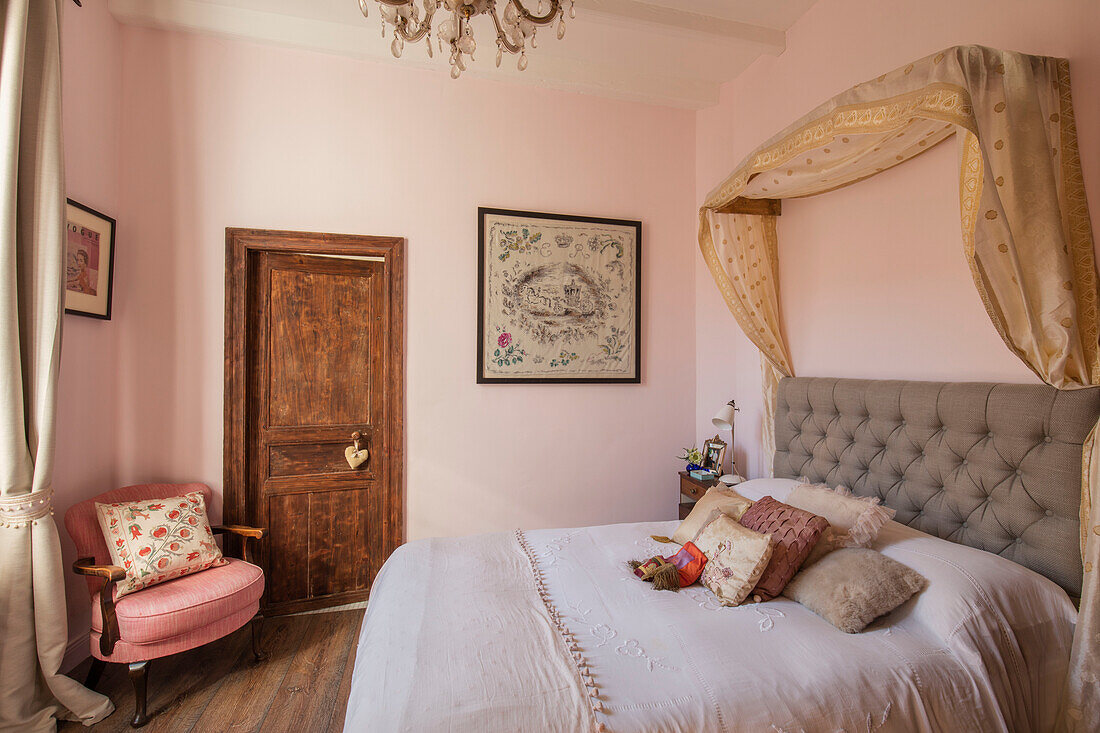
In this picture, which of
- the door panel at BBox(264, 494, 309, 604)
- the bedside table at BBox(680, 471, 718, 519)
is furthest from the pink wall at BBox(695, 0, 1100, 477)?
the door panel at BBox(264, 494, 309, 604)

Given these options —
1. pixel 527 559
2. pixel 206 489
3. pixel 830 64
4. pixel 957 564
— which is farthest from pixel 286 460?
pixel 830 64

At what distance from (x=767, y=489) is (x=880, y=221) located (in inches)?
54.9

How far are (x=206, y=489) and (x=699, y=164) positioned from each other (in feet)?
12.6

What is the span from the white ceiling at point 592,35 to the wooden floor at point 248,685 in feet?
11.2

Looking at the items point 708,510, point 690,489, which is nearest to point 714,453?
point 690,489

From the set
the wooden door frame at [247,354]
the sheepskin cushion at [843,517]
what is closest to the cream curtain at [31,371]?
the wooden door frame at [247,354]

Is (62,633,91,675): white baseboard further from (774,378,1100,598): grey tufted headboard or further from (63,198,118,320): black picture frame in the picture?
(774,378,1100,598): grey tufted headboard

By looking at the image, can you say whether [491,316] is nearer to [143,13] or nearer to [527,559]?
[527,559]

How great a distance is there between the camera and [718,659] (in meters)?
1.49

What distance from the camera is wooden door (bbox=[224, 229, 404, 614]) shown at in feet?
10.0

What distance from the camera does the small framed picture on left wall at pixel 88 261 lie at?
2.51 meters

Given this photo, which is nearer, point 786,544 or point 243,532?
point 786,544

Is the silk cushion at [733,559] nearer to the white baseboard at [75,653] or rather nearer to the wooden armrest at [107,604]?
the wooden armrest at [107,604]

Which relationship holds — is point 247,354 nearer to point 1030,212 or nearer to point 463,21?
point 463,21
